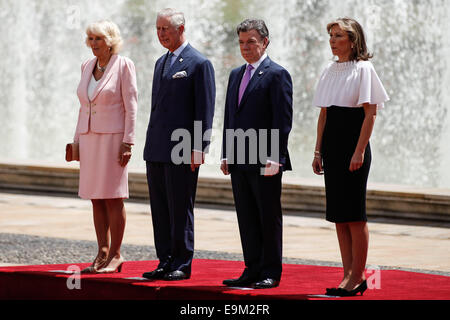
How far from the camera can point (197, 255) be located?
10055 mm

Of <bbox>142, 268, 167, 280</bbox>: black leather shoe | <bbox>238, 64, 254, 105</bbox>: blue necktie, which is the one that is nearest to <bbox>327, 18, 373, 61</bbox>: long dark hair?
<bbox>238, 64, 254, 105</bbox>: blue necktie

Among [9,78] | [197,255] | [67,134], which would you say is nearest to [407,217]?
[197,255]

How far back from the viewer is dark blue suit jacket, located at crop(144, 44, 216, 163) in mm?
7621

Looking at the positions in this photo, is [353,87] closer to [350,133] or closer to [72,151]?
[350,133]

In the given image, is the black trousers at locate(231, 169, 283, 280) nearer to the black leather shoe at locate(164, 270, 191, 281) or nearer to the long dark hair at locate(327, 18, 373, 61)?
the black leather shoe at locate(164, 270, 191, 281)

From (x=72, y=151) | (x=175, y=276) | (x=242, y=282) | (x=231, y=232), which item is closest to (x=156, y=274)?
(x=175, y=276)

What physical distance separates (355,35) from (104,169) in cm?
194

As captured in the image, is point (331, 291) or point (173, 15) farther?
point (173, 15)

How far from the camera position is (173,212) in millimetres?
7723

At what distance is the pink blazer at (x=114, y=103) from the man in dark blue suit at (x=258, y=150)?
718 mm

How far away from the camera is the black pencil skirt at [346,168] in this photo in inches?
275

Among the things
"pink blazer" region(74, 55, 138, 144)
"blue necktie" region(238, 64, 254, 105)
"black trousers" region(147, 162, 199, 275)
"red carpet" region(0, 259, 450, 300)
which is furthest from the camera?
"pink blazer" region(74, 55, 138, 144)

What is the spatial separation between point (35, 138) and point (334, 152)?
13565 millimetres

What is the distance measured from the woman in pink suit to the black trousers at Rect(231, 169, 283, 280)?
847 mm
